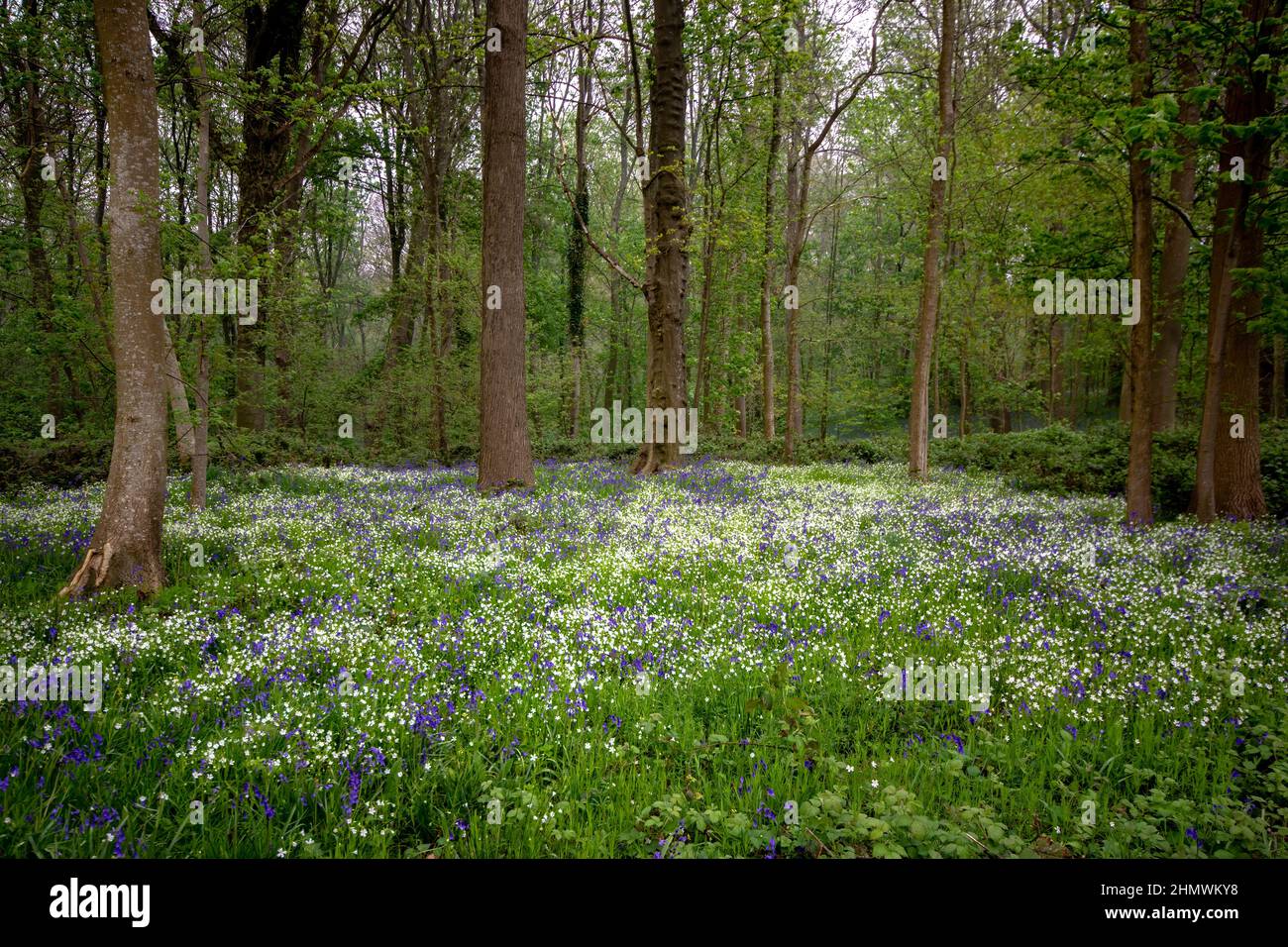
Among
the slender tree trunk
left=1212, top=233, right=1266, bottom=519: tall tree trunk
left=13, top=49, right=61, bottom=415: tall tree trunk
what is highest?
left=13, top=49, right=61, bottom=415: tall tree trunk

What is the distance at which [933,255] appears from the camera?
50.0 feet

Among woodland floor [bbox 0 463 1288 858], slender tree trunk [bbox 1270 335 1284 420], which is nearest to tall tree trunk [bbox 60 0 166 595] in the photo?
woodland floor [bbox 0 463 1288 858]

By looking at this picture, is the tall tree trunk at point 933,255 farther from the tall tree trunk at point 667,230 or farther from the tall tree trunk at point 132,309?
the tall tree trunk at point 132,309

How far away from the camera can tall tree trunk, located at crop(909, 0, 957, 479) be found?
568 inches

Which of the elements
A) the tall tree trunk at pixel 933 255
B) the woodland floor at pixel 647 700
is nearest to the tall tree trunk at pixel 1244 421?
the woodland floor at pixel 647 700

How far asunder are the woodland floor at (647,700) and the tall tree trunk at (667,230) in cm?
828

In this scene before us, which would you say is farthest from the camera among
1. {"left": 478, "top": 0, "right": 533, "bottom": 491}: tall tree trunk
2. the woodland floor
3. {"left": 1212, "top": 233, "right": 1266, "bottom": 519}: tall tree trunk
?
{"left": 478, "top": 0, "right": 533, "bottom": 491}: tall tree trunk

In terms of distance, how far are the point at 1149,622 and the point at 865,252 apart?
47943mm

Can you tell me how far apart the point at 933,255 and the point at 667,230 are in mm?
7171

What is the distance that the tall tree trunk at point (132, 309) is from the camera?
6.04 m

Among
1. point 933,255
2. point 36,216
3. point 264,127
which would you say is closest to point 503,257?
point 264,127

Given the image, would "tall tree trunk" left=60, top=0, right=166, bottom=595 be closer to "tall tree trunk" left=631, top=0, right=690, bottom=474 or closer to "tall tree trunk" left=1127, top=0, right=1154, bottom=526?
"tall tree trunk" left=631, top=0, right=690, bottom=474

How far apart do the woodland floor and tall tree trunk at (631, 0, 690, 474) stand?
8.28 m
